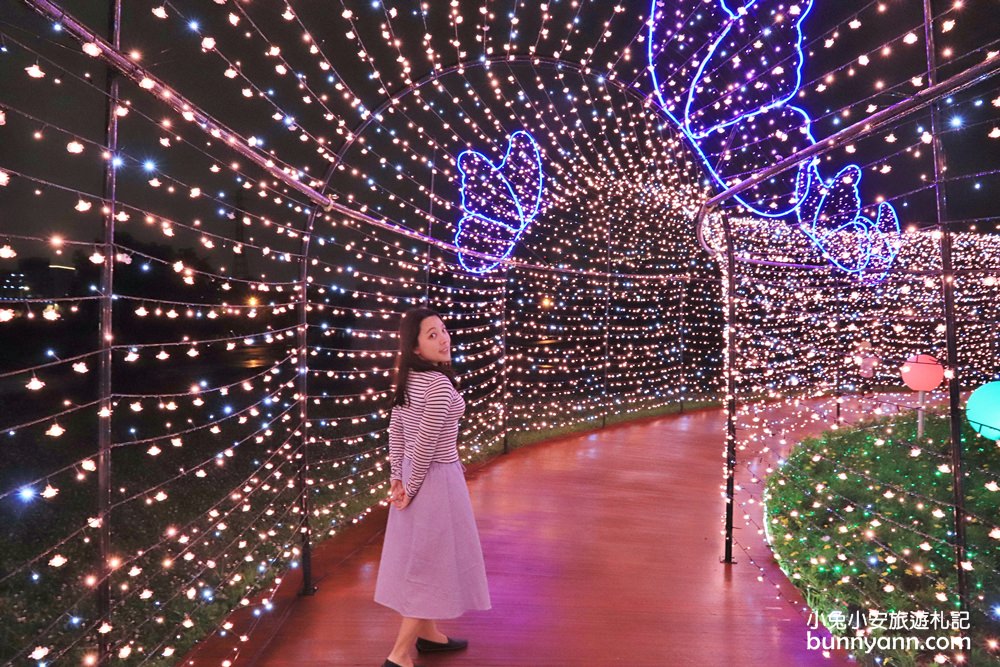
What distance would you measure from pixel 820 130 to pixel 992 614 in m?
4.45

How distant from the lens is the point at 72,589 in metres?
3.87

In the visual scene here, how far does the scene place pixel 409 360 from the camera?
2547mm

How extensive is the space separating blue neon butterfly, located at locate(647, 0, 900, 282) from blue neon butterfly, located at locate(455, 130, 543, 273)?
5.04ft

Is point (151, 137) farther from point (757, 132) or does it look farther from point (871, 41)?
point (757, 132)

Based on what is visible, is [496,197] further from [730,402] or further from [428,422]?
[428,422]

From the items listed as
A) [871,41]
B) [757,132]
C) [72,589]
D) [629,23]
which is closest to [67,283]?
[72,589]

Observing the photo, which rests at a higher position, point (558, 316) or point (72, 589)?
point (558, 316)

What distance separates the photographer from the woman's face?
2557 mm

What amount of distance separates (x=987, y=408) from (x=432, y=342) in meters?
4.21

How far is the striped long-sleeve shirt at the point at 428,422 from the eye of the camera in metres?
2.43

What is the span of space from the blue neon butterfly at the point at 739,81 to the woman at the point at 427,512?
2.23m

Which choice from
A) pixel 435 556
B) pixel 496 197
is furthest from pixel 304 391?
pixel 496 197

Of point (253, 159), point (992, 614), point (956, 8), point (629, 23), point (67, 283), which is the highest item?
point (629, 23)

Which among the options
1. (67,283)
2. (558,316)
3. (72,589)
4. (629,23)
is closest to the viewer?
(72,589)
